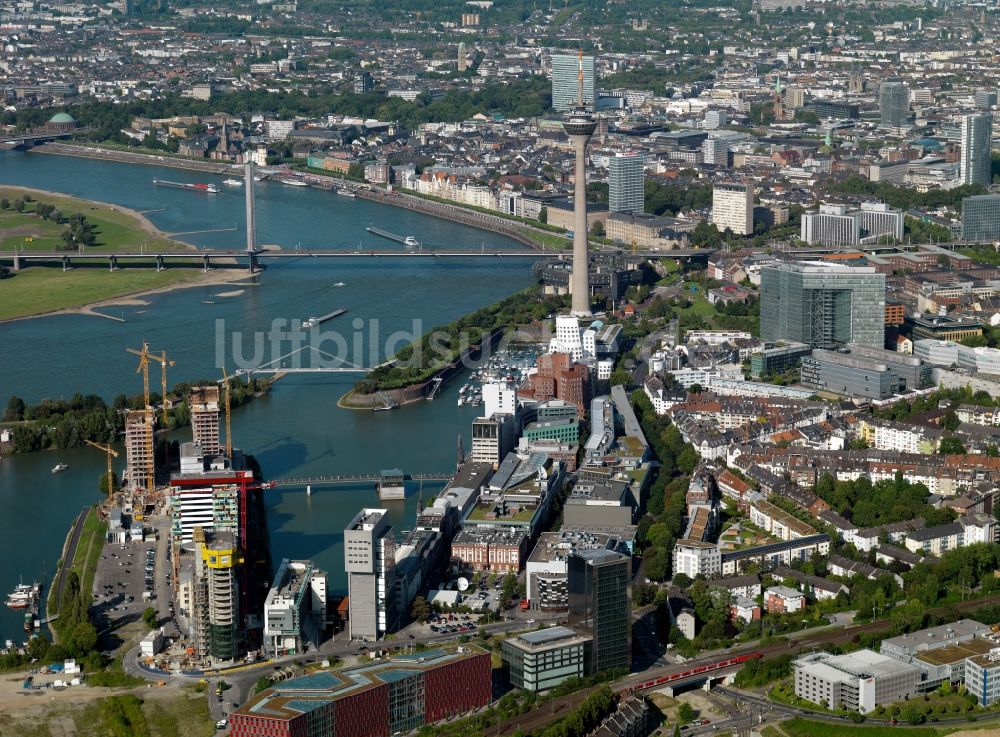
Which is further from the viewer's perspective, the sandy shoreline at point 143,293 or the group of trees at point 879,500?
the sandy shoreline at point 143,293

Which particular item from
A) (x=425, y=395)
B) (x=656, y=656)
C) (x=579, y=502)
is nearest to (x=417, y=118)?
(x=425, y=395)

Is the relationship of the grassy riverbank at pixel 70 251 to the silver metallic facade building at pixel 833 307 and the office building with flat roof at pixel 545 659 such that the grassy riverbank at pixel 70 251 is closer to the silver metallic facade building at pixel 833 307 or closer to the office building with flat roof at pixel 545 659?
the silver metallic facade building at pixel 833 307

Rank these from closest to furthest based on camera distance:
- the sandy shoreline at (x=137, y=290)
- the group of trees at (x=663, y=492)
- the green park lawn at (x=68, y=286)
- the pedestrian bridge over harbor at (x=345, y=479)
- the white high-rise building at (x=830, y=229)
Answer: the group of trees at (x=663, y=492) < the pedestrian bridge over harbor at (x=345, y=479) < the sandy shoreline at (x=137, y=290) < the green park lawn at (x=68, y=286) < the white high-rise building at (x=830, y=229)

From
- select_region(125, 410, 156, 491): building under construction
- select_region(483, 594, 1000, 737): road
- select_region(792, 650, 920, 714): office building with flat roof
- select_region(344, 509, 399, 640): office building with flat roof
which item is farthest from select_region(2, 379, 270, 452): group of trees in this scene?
select_region(792, 650, 920, 714): office building with flat roof

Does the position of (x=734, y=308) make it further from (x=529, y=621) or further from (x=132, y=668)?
(x=132, y=668)

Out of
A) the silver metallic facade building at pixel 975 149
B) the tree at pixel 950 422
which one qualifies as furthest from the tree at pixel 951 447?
the silver metallic facade building at pixel 975 149

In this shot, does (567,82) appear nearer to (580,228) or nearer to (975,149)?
(975,149)
